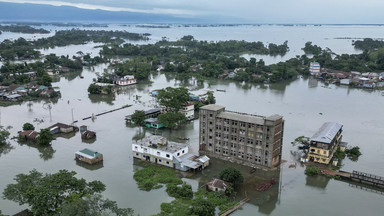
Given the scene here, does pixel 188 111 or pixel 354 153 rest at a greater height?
pixel 188 111

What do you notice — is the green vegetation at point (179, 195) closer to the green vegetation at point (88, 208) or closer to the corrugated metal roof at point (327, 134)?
the green vegetation at point (88, 208)

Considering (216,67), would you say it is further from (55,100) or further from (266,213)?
(266,213)

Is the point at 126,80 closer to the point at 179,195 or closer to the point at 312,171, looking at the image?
the point at 179,195

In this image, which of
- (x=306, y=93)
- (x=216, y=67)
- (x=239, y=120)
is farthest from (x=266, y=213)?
(x=216, y=67)

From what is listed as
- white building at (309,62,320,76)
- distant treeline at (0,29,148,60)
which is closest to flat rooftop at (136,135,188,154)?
white building at (309,62,320,76)

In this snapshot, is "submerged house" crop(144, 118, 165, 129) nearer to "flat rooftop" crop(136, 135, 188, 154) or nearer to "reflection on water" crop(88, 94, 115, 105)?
"flat rooftop" crop(136, 135, 188, 154)

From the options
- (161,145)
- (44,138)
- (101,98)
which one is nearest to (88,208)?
(161,145)
